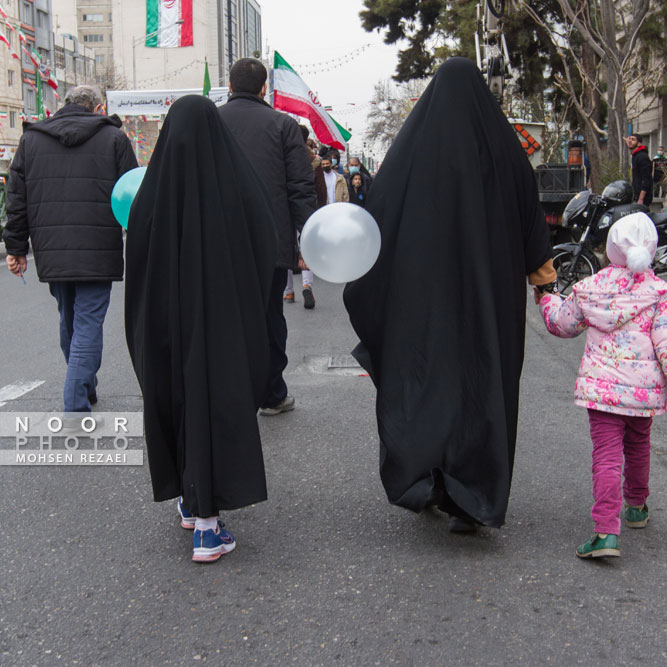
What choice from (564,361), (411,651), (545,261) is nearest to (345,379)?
(564,361)

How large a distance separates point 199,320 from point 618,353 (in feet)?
5.14

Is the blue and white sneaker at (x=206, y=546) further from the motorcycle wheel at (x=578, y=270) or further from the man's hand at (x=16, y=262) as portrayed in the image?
the motorcycle wheel at (x=578, y=270)

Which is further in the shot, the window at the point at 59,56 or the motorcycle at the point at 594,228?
the window at the point at 59,56

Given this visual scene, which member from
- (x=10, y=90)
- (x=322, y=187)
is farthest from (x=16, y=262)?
(x=10, y=90)

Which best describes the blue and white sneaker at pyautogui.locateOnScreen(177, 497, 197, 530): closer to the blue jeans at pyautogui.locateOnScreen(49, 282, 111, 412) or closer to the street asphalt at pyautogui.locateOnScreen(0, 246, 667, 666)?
the street asphalt at pyautogui.locateOnScreen(0, 246, 667, 666)

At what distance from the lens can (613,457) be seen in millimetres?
3512

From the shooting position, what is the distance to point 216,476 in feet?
11.3

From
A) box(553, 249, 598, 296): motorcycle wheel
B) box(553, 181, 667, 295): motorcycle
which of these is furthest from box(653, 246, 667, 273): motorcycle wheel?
box(553, 249, 598, 296): motorcycle wheel

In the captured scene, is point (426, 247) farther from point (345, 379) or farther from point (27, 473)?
point (345, 379)

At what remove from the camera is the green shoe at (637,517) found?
3.82 m

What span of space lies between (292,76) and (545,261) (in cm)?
1253

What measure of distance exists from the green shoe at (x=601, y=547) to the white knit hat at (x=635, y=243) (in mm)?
1002

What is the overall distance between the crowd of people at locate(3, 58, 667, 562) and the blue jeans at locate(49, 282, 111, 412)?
174 centimetres

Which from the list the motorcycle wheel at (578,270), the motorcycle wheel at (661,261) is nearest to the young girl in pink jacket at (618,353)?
the motorcycle wheel at (661,261)
